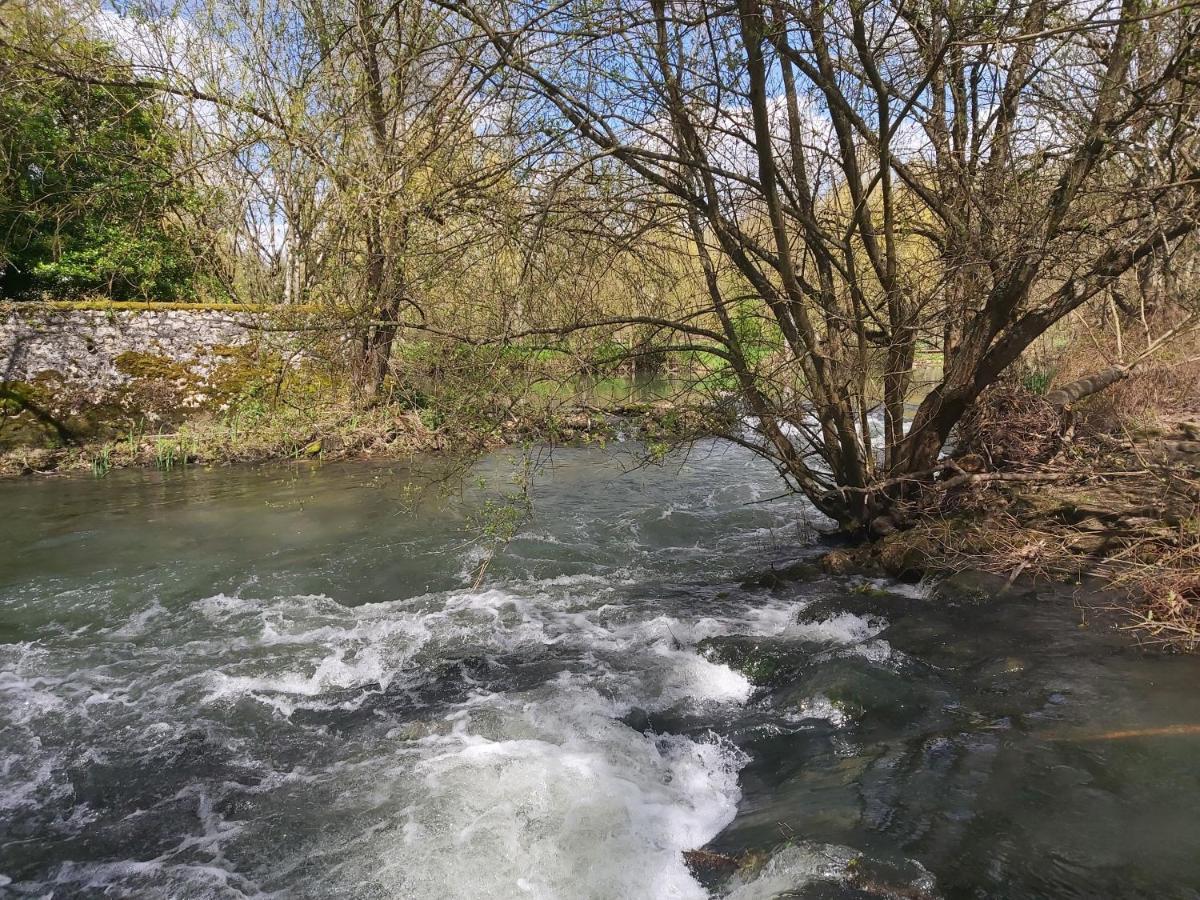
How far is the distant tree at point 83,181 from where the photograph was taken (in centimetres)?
760

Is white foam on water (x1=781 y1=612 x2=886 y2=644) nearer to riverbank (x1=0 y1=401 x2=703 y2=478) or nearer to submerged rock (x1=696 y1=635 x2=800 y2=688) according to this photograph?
submerged rock (x1=696 y1=635 x2=800 y2=688)

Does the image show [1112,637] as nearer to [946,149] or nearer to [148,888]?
[946,149]

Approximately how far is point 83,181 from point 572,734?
39.9 feet

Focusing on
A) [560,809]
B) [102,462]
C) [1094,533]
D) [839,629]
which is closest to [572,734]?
[560,809]

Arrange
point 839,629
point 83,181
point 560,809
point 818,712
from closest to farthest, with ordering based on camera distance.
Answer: point 560,809
point 818,712
point 839,629
point 83,181

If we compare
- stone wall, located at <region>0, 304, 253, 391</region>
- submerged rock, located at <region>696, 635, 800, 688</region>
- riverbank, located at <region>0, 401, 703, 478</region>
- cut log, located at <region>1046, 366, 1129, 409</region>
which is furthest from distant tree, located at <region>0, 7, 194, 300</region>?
cut log, located at <region>1046, 366, 1129, 409</region>

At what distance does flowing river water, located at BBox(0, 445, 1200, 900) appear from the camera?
10.5 ft

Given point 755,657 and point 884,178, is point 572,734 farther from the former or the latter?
point 884,178

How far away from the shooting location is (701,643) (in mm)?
5480

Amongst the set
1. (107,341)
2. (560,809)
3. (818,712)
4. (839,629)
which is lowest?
(560,809)

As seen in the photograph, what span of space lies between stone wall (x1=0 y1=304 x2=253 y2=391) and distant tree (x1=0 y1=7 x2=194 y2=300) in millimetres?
717

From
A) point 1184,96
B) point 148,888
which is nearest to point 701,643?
point 148,888

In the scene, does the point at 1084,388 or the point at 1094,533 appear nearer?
the point at 1094,533

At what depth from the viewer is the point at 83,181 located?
38.5ft
